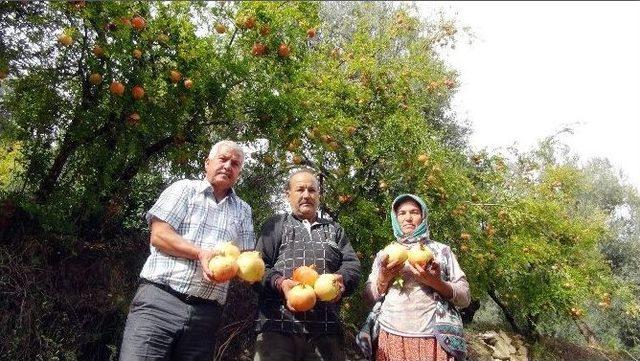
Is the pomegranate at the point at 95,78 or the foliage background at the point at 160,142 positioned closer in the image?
the pomegranate at the point at 95,78

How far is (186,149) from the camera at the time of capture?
5117 millimetres

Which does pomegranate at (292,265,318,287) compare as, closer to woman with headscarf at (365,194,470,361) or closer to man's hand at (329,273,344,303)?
man's hand at (329,273,344,303)

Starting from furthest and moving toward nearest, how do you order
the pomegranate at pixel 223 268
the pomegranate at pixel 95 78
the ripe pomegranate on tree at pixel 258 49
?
the ripe pomegranate on tree at pixel 258 49 → the pomegranate at pixel 95 78 → the pomegranate at pixel 223 268

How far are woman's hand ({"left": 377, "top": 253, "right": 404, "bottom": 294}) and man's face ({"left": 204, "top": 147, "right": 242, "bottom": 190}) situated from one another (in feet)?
3.02

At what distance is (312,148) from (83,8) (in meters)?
A: 2.90

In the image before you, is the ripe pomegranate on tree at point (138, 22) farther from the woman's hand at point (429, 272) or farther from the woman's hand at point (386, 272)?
the woman's hand at point (429, 272)

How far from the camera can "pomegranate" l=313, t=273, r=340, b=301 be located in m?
2.47

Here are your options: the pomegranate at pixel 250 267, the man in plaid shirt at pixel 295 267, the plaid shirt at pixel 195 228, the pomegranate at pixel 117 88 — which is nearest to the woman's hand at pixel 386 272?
the man in plaid shirt at pixel 295 267

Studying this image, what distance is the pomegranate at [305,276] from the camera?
2.53 metres

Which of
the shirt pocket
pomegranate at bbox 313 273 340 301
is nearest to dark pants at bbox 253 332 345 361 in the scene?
pomegranate at bbox 313 273 340 301

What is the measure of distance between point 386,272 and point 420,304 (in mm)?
242

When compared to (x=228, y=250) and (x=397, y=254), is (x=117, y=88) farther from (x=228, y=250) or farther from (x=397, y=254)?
(x=397, y=254)

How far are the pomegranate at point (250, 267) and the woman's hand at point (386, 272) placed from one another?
629mm

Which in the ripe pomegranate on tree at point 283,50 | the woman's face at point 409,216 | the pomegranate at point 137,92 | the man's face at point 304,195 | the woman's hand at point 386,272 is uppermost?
the ripe pomegranate on tree at point 283,50
